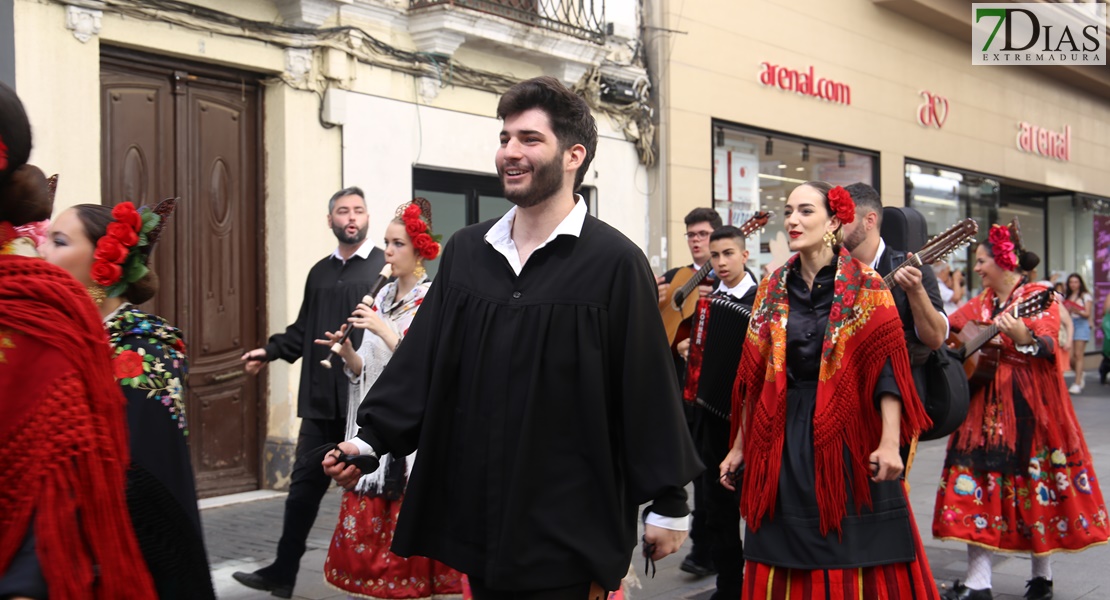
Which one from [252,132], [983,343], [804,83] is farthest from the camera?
[804,83]

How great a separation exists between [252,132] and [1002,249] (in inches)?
224

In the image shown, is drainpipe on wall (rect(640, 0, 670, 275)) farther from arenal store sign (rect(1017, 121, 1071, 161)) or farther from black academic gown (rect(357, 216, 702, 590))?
arenal store sign (rect(1017, 121, 1071, 161))

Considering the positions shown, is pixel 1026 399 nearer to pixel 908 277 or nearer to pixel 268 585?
pixel 908 277

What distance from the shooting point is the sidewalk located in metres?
6.17

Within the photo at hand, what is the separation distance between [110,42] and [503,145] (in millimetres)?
5708

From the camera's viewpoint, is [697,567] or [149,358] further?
[697,567]

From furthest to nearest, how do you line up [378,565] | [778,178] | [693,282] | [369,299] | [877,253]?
[778,178], [693,282], [369,299], [378,565], [877,253]

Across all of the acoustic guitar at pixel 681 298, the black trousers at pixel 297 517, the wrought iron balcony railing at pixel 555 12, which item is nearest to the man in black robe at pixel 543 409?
the black trousers at pixel 297 517

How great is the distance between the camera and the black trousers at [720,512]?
5.70m

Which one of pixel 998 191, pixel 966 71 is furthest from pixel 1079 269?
pixel 966 71

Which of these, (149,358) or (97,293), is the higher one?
(97,293)

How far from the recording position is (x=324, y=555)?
7.09 metres

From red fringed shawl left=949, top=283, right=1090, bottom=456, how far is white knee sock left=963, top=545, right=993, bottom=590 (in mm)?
545

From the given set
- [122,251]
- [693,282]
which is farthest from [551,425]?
[693,282]
